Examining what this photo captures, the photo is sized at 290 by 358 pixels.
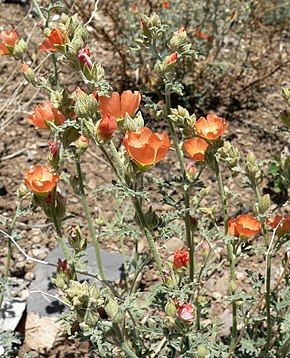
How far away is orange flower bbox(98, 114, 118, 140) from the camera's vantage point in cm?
124

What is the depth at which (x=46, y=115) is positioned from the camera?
1452 millimetres

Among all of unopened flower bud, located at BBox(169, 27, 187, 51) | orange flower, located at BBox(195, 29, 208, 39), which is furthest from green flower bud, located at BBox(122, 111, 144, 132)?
orange flower, located at BBox(195, 29, 208, 39)

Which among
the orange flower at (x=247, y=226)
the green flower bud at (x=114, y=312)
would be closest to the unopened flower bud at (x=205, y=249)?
the orange flower at (x=247, y=226)

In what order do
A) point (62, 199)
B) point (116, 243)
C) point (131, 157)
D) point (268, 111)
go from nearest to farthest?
1. point (131, 157)
2. point (62, 199)
3. point (116, 243)
4. point (268, 111)

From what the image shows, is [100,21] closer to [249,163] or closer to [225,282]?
[225,282]

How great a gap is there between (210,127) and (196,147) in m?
0.07

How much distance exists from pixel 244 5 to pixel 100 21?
3.69ft

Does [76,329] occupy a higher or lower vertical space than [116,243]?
higher

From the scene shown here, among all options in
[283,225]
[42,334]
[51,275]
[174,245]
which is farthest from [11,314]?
[283,225]

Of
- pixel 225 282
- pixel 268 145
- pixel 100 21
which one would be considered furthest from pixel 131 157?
pixel 100 21

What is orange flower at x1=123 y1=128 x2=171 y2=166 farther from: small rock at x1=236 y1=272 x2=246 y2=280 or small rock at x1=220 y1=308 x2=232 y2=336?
small rock at x1=236 y1=272 x2=246 y2=280

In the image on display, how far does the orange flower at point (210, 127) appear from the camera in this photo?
4.81ft

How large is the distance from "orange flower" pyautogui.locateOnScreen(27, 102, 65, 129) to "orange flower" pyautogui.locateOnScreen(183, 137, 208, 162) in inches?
13.1

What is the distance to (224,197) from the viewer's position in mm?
1587
